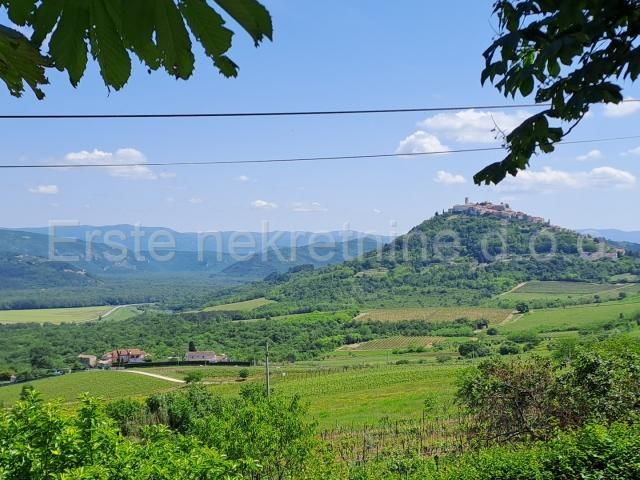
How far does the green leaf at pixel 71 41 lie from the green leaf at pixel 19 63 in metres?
0.12

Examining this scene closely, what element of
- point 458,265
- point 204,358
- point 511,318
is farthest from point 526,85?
point 458,265

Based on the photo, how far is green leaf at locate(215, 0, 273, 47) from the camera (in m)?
0.75

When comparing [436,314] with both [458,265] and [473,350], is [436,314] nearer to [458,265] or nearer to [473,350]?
[473,350]

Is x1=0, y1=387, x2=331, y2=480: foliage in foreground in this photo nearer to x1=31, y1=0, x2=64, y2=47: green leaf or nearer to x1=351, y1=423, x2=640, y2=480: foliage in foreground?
x1=31, y1=0, x2=64, y2=47: green leaf

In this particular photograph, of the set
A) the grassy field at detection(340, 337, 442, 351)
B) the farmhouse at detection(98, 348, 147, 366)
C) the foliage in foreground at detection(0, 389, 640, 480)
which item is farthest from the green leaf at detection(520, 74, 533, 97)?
the farmhouse at detection(98, 348, 147, 366)

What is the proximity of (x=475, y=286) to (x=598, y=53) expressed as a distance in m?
125

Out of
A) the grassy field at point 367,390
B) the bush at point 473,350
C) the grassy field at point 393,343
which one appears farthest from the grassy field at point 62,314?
the bush at point 473,350

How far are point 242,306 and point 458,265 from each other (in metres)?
53.0

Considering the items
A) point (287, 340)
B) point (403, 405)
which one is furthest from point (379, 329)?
point (403, 405)

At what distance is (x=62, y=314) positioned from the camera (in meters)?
148

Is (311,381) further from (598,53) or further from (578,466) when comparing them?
(598,53)

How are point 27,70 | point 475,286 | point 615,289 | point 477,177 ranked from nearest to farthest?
point 27,70
point 477,177
point 615,289
point 475,286

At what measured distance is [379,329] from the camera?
9325 centimetres

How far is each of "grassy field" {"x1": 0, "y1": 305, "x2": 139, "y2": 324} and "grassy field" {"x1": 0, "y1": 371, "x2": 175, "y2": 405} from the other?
3001 inches
